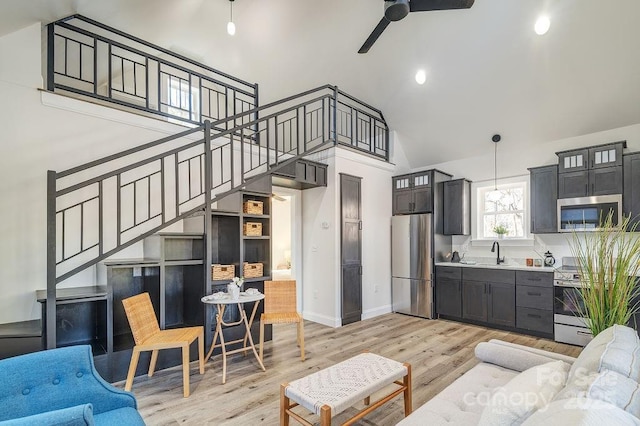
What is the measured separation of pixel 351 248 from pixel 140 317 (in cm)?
327

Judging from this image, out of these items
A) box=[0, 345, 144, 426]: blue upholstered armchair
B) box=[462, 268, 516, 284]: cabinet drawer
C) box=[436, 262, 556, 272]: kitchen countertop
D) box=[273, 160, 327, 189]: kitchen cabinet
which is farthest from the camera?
box=[462, 268, 516, 284]: cabinet drawer

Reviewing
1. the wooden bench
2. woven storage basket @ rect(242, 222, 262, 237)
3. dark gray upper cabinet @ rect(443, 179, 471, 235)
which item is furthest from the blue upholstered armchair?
dark gray upper cabinet @ rect(443, 179, 471, 235)

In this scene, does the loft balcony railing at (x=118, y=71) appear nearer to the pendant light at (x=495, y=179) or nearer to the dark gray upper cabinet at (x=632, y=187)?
the pendant light at (x=495, y=179)

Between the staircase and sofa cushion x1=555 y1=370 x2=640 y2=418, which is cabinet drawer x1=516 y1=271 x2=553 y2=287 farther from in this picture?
sofa cushion x1=555 y1=370 x2=640 y2=418

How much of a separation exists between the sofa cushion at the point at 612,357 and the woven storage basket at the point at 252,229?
11.7 ft

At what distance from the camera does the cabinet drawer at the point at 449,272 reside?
536 cm

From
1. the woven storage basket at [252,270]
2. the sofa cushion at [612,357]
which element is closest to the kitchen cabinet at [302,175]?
the woven storage basket at [252,270]

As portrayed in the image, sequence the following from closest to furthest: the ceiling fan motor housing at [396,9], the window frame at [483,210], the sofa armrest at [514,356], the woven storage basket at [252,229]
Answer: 1. the sofa armrest at [514,356]
2. the ceiling fan motor housing at [396,9]
3. the woven storage basket at [252,229]
4. the window frame at [483,210]

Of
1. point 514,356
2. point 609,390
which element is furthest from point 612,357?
point 514,356

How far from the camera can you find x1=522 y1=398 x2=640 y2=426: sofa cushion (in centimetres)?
89

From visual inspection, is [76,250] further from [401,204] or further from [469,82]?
[469,82]

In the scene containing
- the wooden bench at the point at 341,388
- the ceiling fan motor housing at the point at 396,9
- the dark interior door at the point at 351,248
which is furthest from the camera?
the dark interior door at the point at 351,248

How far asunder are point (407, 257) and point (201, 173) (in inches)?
151

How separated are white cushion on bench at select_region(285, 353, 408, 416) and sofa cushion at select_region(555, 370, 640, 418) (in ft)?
3.78
